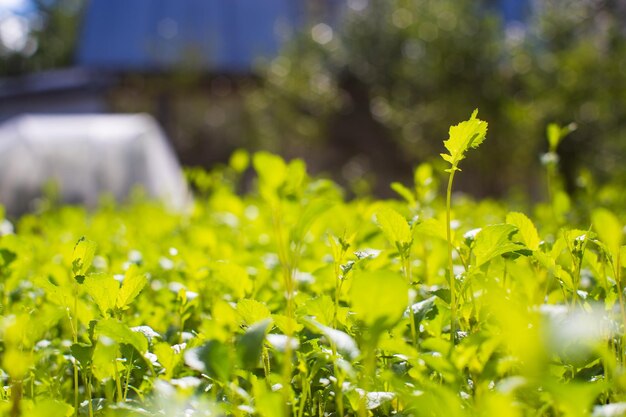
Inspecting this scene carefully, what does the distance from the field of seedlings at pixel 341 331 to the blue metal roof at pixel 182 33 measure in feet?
53.2

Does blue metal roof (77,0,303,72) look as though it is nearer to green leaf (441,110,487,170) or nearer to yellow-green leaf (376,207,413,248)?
yellow-green leaf (376,207,413,248)

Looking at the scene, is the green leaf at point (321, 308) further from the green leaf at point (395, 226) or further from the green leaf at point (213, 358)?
the green leaf at point (213, 358)

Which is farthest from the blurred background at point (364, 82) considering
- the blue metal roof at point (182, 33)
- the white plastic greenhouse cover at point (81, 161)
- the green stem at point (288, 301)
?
the white plastic greenhouse cover at point (81, 161)

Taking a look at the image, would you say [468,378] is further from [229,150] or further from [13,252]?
[229,150]

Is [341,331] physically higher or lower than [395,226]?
lower

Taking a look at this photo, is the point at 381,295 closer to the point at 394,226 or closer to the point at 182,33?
the point at 394,226

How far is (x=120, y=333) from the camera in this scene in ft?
2.92

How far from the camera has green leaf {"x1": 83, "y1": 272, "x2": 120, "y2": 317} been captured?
0.97 metres

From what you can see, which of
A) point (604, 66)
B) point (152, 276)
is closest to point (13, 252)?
point (152, 276)

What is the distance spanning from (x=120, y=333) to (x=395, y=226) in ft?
1.21

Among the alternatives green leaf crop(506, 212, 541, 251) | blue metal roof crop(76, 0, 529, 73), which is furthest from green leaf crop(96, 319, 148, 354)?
blue metal roof crop(76, 0, 529, 73)

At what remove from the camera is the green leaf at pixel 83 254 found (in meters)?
1.02

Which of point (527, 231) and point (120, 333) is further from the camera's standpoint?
point (527, 231)

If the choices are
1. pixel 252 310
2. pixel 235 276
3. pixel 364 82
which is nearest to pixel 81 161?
pixel 364 82
